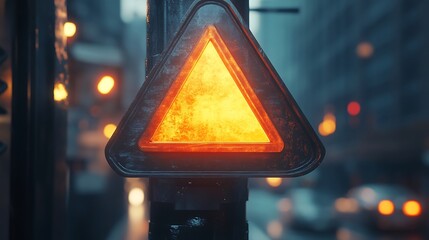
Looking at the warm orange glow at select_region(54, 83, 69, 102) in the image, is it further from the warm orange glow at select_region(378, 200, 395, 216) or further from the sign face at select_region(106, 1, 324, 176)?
the warm orange glow at select_region(378, 200, 395, 216)

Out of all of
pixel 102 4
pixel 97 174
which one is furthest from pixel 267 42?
pixel 97 174

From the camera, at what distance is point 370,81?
5025cm

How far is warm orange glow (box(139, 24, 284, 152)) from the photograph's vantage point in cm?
215

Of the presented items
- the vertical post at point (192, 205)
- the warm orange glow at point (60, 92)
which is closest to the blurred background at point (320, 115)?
the warm orange glow at point (60, 92)

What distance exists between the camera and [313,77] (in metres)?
68.6

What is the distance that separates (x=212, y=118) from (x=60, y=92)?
5.33ft

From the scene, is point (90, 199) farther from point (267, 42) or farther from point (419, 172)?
point (267, 42)

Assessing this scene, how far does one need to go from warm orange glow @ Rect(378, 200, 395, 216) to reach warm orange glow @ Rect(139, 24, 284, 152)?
834 inches

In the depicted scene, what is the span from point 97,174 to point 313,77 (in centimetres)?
5191

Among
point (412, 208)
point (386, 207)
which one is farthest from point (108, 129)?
point (412, 208)

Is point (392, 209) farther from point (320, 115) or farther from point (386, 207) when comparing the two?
point (320, 115)

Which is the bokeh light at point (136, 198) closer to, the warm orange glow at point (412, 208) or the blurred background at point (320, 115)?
the blurred background at point (320, 115)

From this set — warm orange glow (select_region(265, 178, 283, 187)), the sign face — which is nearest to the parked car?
the sign face

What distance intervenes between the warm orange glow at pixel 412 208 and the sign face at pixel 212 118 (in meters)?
21.3
